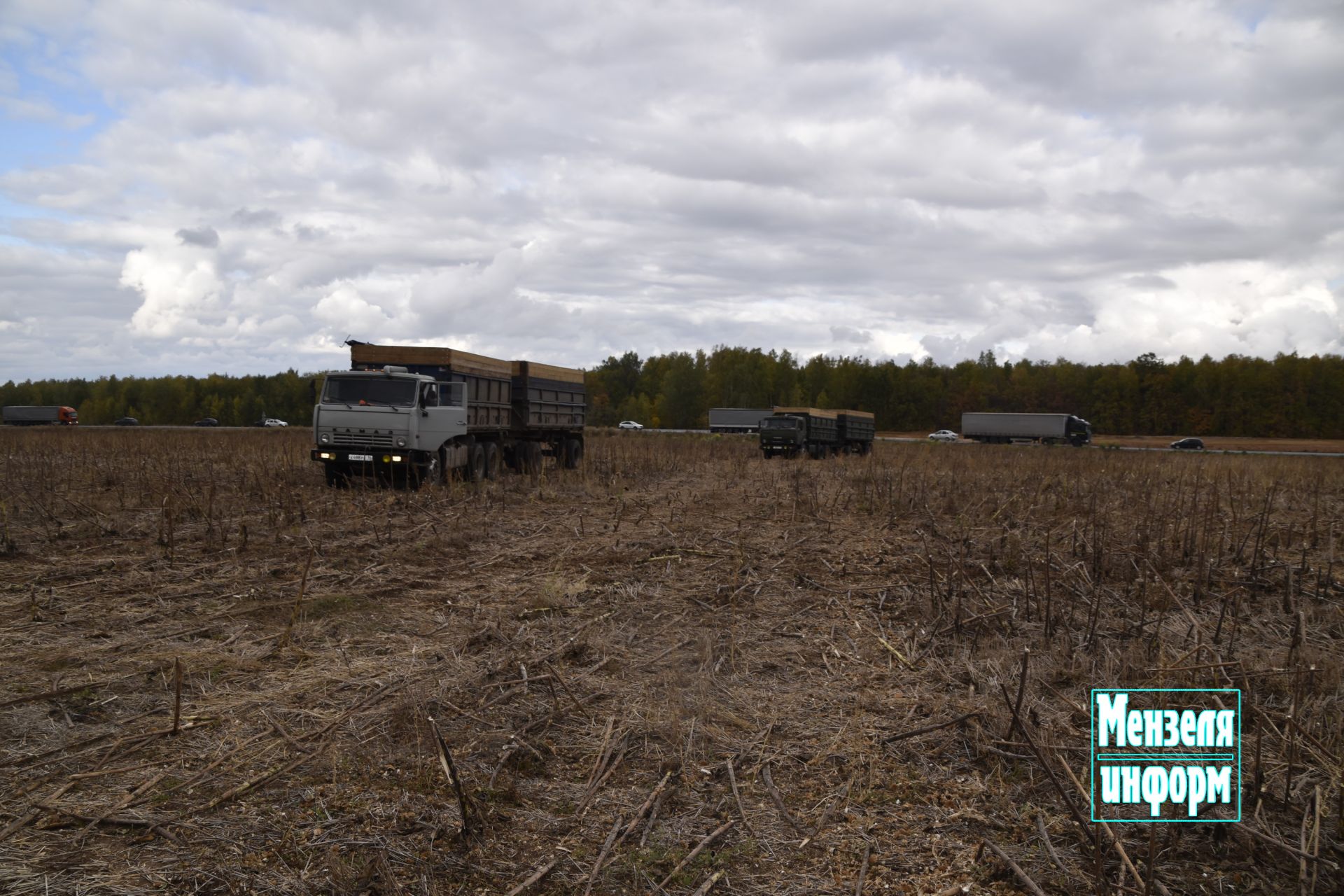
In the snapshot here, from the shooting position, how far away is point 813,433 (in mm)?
36406

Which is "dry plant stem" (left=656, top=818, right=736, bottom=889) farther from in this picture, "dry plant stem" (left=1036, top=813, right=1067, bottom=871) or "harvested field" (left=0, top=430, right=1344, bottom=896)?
"dry plant stem" (left=1036, top=813, right=1067, bottom=871)

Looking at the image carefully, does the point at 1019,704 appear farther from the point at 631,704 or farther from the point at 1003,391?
the point at 1003,391

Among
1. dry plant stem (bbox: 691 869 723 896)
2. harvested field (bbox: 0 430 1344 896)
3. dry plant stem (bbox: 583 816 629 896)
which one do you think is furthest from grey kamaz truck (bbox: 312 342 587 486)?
dry plant stem (bbox: 691 869 723 896)

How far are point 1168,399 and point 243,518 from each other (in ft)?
316

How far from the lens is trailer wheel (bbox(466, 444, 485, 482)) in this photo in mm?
18469

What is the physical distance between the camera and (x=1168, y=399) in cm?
8906

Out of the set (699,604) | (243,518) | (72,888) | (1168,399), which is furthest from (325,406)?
(1168,399)

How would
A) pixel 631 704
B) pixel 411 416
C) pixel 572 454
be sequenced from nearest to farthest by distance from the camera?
1. pixel 631 704
2. pixel 411 416
3. pixel 572 454

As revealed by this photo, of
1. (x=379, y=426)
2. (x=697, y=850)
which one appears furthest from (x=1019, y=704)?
(x=379, y=426)

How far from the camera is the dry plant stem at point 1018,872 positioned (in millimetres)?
3553

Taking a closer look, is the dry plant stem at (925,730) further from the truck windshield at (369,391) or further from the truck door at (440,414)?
the truck windshield at (369,391)

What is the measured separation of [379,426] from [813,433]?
23431 mm

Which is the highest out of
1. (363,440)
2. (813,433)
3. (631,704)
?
(813,433)

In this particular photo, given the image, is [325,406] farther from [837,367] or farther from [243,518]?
[837,367]
